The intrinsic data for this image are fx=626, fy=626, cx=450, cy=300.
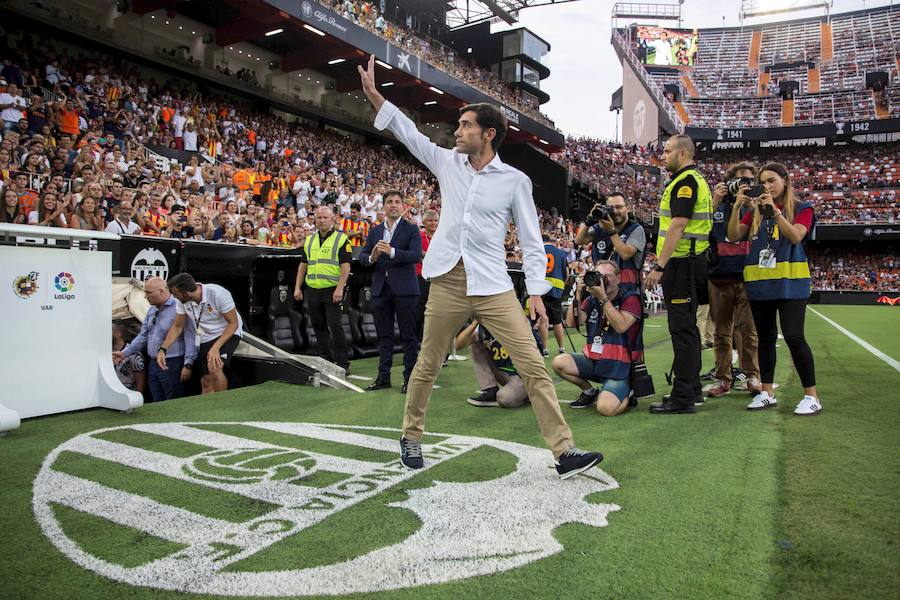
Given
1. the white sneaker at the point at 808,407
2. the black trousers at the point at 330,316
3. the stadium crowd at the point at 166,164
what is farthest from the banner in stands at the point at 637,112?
the white sneaker at the point at 808,407

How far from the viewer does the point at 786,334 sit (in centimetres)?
480

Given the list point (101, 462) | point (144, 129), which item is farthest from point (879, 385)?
point (144, 129)

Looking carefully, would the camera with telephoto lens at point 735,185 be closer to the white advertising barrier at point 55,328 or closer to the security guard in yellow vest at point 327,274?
the security guard in yellow vest at point 327,274

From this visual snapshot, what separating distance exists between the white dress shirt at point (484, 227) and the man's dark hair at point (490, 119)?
0.43ft

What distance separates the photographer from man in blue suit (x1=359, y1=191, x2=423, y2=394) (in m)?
6.43

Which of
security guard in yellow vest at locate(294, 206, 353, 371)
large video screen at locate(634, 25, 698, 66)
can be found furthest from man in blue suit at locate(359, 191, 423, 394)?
large video screen at locate(634, 25, 698, 66)

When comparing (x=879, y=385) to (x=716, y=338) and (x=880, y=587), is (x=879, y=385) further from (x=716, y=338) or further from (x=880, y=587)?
(x=880, y=587)

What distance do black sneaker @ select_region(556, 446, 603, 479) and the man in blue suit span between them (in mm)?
3221

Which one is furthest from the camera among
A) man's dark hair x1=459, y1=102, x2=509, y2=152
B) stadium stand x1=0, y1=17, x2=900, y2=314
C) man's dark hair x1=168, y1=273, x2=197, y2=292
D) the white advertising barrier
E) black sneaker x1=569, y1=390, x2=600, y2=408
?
stadium stand x1=0, y1=17, x2=900, y2=314

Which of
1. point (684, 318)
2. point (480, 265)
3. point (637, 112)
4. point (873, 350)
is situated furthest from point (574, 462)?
point (637, 112)

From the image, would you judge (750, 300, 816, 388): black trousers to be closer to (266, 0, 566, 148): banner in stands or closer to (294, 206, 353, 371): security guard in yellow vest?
(294, 206, 353, 371): security guard in yellow vest

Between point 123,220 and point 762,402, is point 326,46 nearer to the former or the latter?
point 123,220

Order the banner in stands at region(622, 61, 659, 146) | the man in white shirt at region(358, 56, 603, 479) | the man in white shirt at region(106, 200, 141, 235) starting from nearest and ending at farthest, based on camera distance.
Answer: the man in white shirt at region(358, 56, 603, 479) → the man in white shirt at region(106, 200, 141, 235) → the banner in stands at region(622, 61, 659, 146)

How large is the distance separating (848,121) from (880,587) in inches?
2060
